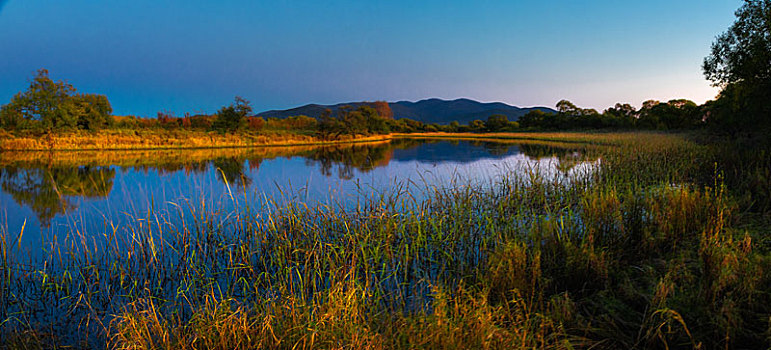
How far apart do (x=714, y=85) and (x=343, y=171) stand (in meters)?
17.9

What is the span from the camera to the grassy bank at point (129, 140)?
22.9 meters

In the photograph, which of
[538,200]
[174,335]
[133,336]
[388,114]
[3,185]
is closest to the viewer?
[133,336]

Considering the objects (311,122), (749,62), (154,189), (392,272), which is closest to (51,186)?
(154,189)

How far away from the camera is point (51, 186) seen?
1078 cm

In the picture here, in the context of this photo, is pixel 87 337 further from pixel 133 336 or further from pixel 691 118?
pixel 691 118

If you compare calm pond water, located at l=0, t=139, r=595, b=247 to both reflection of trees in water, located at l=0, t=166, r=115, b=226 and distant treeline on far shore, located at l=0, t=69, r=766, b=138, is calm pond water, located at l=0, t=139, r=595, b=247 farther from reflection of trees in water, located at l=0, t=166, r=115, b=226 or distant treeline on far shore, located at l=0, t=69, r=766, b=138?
distant treeline on far shore, located at l=0, t=69, r=766, b=138

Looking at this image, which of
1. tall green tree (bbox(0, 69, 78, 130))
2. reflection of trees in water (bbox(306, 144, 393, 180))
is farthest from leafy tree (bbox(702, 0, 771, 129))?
tall green tree (bbox(0, 69, 78, 130))

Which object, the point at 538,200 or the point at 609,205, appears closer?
the point at 609,205

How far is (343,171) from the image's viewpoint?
14.5 m

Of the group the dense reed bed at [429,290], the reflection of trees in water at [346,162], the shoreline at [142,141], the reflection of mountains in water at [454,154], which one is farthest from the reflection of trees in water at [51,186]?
the reflection of mountains in water at [454,154]

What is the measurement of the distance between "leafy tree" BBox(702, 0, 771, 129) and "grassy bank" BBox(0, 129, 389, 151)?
104 ft

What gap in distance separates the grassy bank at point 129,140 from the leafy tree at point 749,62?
31.8 m

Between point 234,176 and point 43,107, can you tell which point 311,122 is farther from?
point 234,176

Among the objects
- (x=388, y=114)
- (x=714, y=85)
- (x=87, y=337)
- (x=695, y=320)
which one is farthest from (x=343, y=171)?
(x=388, y=114)
